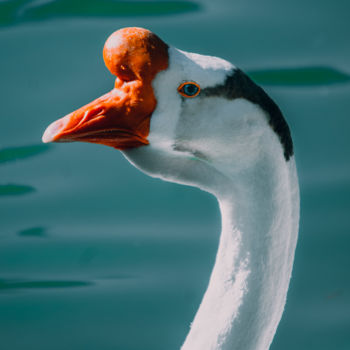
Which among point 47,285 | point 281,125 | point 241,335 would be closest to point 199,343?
point 241,335

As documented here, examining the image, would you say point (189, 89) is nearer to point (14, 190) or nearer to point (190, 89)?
point (190, 89)

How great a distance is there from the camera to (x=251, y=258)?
25.7 inches

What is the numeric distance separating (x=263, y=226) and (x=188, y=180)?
3.8 inches

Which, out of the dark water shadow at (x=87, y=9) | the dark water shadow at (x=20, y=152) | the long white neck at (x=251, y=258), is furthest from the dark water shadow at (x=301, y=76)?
the long white neck at (x=251, y=258)

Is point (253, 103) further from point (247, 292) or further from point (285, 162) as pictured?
point (247, 292)

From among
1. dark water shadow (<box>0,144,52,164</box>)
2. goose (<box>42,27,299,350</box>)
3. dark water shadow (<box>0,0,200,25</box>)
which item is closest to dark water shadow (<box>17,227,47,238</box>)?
dark water shadow (<box>0,144,52,164</box>)

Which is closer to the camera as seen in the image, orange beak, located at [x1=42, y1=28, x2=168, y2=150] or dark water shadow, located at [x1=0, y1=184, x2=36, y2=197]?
orange beak, located at [x1=42, y1=28, x2=168, y2=150]

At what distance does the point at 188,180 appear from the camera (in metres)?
0.63

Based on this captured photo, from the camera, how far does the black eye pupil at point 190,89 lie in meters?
0.56

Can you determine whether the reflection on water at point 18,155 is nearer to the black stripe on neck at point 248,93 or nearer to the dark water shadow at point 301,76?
the dark water shadow at point 301,76

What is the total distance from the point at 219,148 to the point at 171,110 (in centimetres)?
7

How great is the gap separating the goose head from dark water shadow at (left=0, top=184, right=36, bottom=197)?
30.2 inches

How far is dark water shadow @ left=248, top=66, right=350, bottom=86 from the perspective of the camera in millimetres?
1284

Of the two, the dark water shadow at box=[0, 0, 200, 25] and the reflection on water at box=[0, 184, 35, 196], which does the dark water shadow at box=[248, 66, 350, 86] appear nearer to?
the dark water shadow at box=[0, 0, 200, 25]
